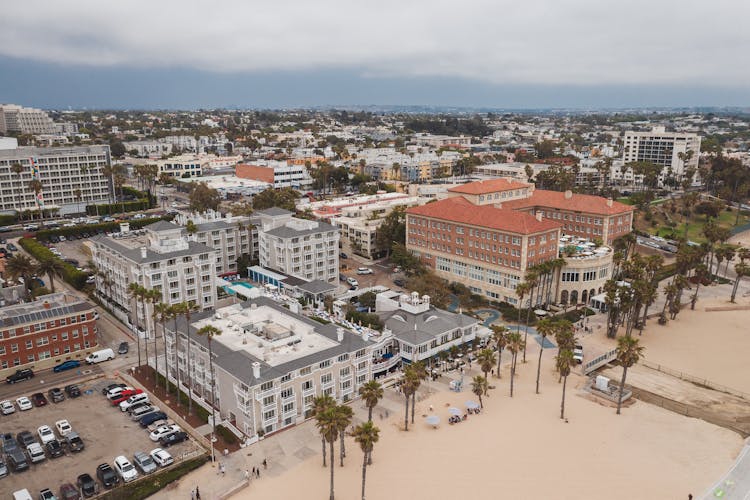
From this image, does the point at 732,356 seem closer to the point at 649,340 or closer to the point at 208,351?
the point at 649,340

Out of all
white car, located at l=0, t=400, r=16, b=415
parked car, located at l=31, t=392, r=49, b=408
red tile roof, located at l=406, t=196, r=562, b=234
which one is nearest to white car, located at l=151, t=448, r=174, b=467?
parked car, located at l=31, t=392, r=49, b=408

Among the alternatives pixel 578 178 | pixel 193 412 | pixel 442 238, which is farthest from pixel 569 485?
pixel 578 178

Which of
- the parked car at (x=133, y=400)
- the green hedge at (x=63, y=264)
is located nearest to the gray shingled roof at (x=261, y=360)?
the parked car at (x=133, y=400)

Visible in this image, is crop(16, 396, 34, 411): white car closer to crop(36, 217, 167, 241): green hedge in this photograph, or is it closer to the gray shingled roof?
the gray shingled roof

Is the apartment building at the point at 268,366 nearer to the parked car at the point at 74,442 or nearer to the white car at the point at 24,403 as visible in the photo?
the parked car at the point at 74,442

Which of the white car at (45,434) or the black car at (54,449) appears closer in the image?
the black car at (54,449)
